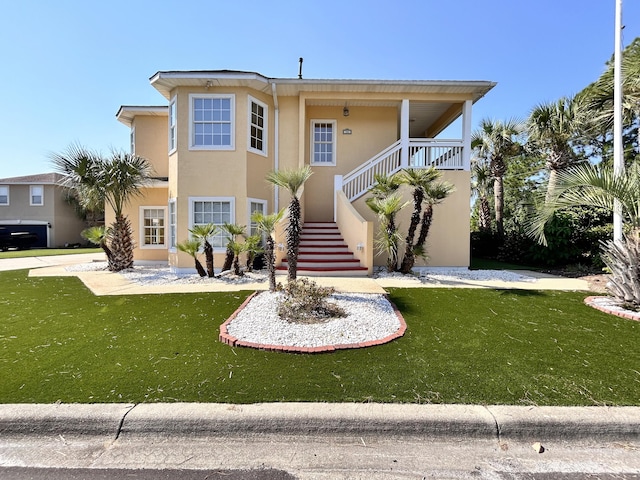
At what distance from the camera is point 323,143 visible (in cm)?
1288

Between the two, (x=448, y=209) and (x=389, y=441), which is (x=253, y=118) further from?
(x=389, y=441)

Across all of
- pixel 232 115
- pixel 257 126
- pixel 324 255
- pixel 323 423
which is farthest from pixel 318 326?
pixel 257 126

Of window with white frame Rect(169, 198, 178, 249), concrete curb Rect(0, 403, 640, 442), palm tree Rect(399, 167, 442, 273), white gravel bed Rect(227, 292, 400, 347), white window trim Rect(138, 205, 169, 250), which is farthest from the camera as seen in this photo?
white window trim Rect(138, 205, 169, 250)

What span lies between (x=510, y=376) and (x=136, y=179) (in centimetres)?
1155

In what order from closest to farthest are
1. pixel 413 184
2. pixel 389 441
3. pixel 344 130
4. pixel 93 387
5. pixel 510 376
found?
pixel 389 441 < pixel 93 387 < pixel 510 376 < pixel 413 184 < pixel 344 130

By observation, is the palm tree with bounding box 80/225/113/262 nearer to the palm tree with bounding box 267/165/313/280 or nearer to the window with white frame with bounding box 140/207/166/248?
the window with white frame with bounding box 140/207/166/248

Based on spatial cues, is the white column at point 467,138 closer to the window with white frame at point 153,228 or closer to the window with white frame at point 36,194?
the window with white frame at point 153,228

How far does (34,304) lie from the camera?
658cm

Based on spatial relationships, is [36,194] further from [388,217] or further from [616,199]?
[616,199]

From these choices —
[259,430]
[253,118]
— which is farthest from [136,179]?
[259,430]

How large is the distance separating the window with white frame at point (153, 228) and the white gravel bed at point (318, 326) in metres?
8.56

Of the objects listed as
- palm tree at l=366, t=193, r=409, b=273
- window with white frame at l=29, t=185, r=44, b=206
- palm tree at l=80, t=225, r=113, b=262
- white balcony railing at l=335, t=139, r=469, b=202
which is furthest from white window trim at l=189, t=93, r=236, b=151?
window with white frame at l=29, t=185, r=44, b=206

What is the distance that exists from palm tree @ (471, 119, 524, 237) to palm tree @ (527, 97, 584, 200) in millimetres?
844

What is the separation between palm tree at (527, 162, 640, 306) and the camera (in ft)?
19.3
